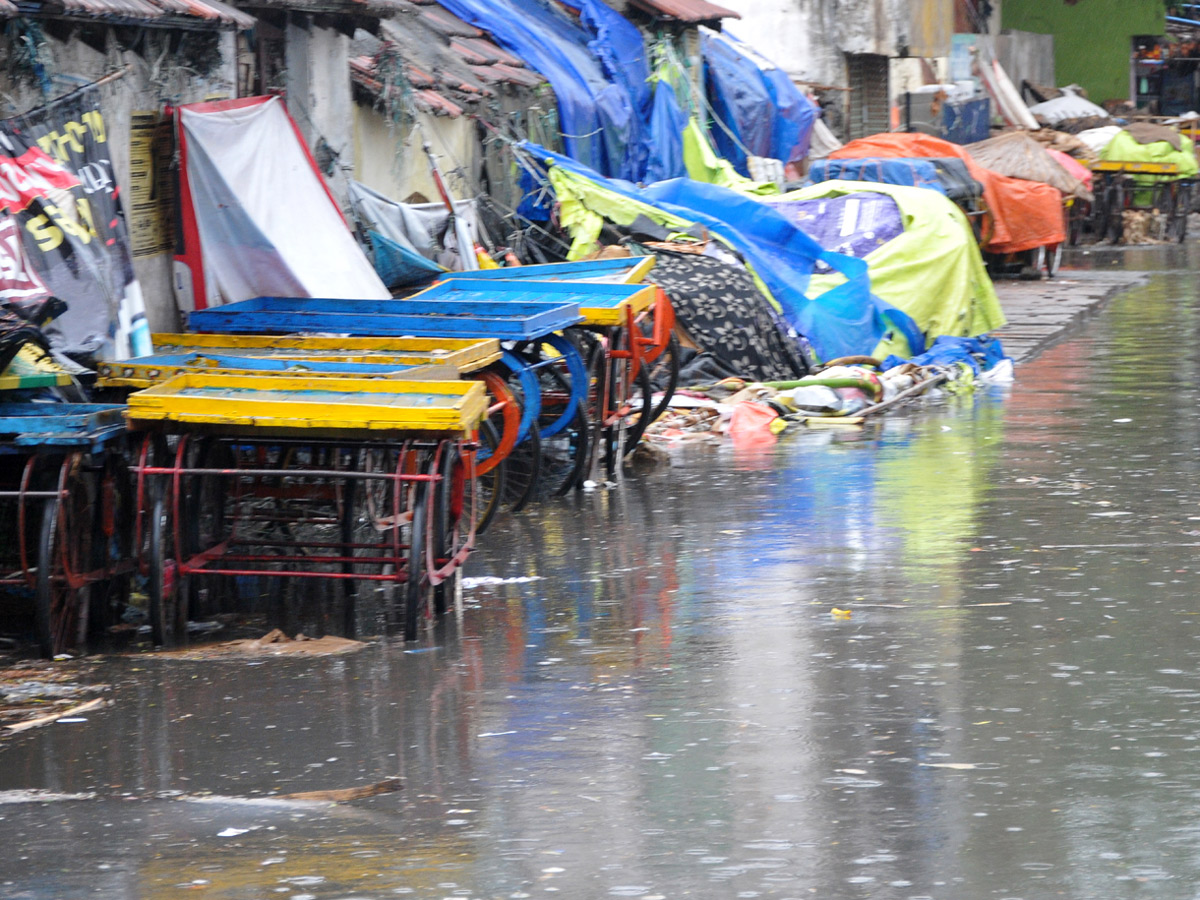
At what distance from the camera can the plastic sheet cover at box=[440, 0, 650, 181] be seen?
690 inches

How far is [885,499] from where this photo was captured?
32.6 ft

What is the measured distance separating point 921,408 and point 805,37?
668 inches

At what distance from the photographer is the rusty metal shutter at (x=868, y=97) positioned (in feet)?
102

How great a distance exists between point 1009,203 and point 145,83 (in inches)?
695

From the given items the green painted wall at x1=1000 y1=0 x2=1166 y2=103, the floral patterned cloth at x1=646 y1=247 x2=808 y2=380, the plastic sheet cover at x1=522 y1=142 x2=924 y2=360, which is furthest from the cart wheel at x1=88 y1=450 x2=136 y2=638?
the green painted wall at x1=1000 y1=0 x2=1166 y2=103

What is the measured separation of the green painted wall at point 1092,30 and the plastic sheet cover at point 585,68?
28.5 m

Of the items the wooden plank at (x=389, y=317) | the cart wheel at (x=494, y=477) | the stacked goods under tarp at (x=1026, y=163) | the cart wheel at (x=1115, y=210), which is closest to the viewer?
the cart wheel at (x=494, y=477)

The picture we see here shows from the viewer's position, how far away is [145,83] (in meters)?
9.95

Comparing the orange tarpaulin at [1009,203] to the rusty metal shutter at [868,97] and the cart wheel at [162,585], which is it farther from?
the cart wheel at [162,585]

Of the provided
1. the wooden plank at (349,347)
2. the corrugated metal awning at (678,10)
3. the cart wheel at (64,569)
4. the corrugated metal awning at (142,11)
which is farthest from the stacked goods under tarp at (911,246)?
the cart wheel at (64,569)

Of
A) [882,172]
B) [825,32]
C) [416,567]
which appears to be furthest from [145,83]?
[825,32]

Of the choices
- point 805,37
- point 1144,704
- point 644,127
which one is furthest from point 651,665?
point 805,37

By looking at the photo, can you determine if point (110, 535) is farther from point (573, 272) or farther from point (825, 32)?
point (825, 32)

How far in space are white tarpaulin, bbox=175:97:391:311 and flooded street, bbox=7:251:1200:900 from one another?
2.40m
